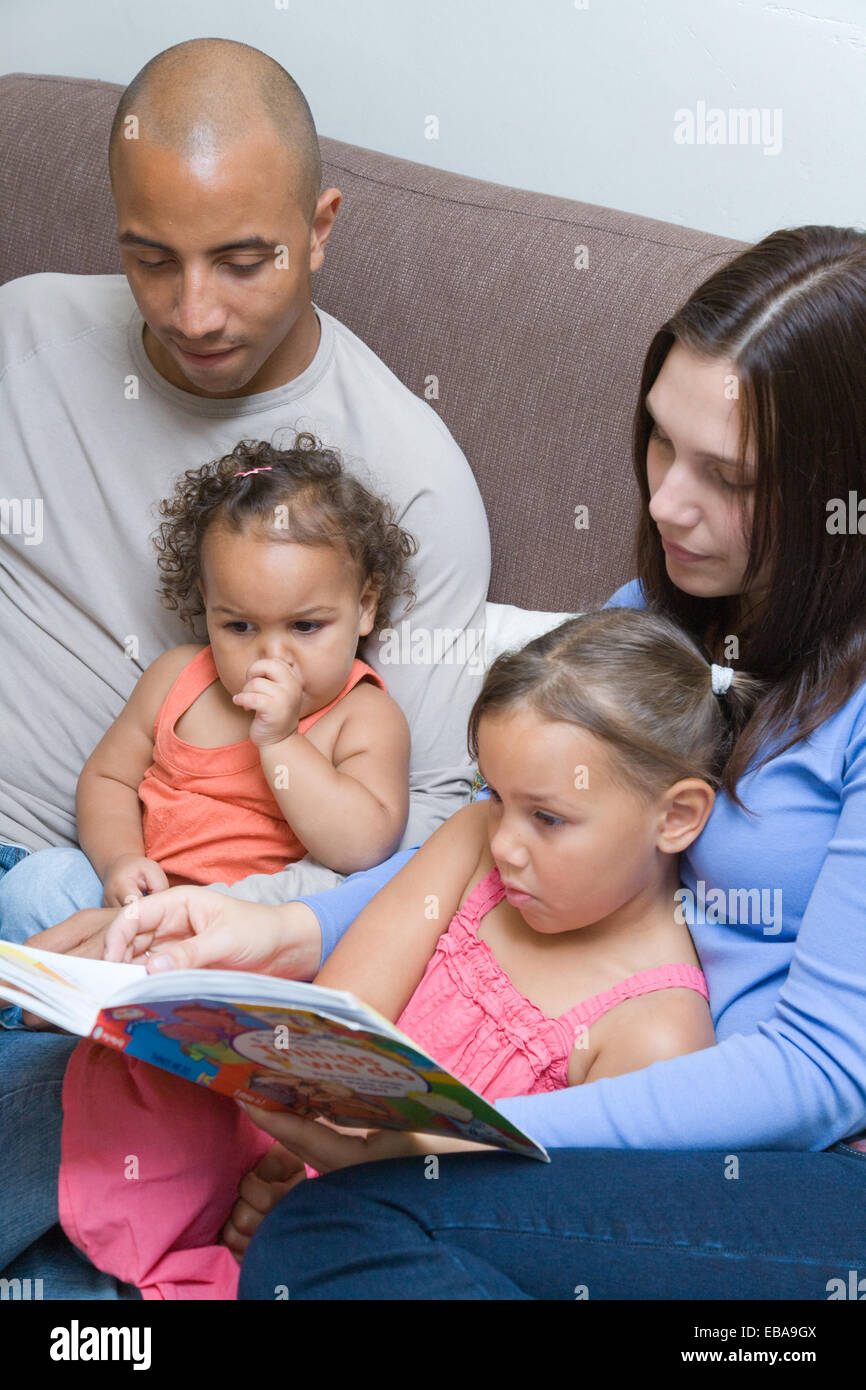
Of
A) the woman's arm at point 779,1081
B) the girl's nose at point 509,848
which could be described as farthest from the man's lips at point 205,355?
the woman's arm at point 779,1081

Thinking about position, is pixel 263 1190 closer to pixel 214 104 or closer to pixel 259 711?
pixel 259 711

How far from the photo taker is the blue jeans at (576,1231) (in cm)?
105

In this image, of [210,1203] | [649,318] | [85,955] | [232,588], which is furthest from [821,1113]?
[649,318]

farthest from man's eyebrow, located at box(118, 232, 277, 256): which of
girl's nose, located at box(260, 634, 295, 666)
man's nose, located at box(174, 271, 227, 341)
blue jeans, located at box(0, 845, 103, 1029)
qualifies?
blue jeans, located at box(0, 845, 103, 1029)

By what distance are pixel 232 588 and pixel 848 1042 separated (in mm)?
847

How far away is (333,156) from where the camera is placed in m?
1.97

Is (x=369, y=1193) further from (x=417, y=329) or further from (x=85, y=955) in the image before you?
(x=417, y=329)

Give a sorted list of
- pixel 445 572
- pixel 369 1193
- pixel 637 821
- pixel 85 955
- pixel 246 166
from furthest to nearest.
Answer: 1. pixel 445 572
2. pixel 246 166
3. pixel 85 955
4. pixel 637 821
5. pixel 369 1193

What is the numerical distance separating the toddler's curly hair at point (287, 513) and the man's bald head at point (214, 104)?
12.2 inches

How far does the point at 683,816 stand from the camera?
1.28 m

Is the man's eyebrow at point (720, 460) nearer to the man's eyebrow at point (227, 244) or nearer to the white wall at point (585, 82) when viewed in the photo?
the man's eyebrow at point (227, 244)

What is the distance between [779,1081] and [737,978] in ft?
0.49

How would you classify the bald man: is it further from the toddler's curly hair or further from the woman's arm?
the woman's arm
